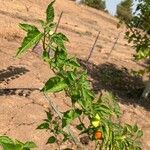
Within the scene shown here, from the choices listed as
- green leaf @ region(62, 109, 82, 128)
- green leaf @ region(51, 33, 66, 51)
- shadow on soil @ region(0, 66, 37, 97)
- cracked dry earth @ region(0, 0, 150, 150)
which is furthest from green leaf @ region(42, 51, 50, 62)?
shadow on soil @ region(0, 66, 37, 97)

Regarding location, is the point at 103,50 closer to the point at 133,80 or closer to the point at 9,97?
the point at 133,80

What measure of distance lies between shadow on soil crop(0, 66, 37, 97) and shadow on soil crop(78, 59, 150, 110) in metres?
1.64

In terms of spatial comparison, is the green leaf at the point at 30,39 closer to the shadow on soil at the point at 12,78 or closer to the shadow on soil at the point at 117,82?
the shadow on soil at the point at 12,78

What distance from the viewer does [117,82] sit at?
928 cm

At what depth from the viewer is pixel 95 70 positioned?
9.61m

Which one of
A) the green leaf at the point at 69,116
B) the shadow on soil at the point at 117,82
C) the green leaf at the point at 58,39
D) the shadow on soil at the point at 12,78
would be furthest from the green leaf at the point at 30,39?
the shadow on soil at the point at 117,82

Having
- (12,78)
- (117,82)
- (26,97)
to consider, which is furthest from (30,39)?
(117,82)

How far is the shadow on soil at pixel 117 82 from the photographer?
327 inches

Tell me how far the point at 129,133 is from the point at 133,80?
7431 mm

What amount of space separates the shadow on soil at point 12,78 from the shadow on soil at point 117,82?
64.5 inches

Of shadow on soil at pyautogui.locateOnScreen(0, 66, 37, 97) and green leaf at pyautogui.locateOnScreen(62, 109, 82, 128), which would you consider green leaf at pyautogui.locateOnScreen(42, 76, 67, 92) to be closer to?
green leaf at pyautogui.locateOnScreen(62, 109, 82, 128)

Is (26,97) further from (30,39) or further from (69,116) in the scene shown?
(30,39)

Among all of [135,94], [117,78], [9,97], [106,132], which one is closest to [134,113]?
[135,94]

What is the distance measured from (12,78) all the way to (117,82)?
125 inches
